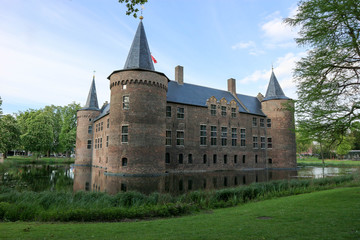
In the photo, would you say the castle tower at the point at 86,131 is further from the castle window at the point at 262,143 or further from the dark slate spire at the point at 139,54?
the castle window at the point at 262,143

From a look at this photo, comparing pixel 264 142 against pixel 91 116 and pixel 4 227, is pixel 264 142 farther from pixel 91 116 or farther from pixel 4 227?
pixel 4 227

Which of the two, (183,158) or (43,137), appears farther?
(43,137)

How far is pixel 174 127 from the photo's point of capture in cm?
2819

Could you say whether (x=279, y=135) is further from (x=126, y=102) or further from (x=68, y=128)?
(x=68, y=128)

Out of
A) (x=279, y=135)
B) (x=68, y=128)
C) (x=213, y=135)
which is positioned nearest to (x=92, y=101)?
(x=68, y=128)

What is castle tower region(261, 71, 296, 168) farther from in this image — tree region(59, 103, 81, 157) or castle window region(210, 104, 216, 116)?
tree region(59, 103, 81, 157)

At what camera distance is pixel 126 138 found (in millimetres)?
23203

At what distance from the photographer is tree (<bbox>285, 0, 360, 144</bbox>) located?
9562mm

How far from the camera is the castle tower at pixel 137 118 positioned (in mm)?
22688

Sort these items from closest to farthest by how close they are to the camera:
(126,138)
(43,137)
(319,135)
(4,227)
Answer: (4,227), (319,135), (126,138), (43,137)

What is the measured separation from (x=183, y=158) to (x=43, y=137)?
31351 millimetres

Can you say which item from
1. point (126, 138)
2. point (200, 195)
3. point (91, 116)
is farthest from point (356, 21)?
point (91, 116)

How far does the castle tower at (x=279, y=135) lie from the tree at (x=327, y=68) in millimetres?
26612

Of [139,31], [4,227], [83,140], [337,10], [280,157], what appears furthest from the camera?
[83,140]
